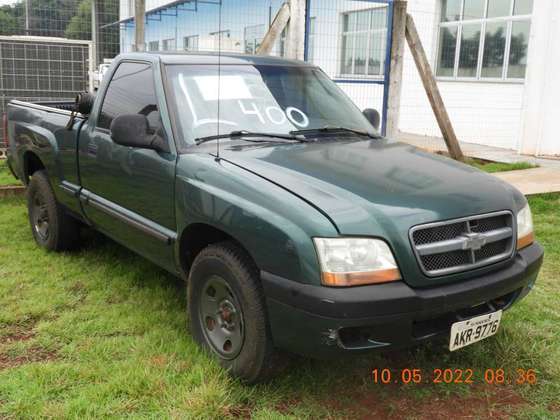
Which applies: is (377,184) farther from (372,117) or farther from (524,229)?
(372,117)

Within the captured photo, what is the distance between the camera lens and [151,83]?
3963mm

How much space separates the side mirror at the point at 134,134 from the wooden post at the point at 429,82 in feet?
19.8

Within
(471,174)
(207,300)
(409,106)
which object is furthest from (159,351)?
(409,106)

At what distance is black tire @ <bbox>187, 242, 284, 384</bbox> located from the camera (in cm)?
291

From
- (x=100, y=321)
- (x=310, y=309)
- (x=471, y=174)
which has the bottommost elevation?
(x=100, y=321)

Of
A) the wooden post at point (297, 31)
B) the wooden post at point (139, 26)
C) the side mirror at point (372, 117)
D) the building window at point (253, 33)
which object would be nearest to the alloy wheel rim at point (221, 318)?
the side mirror at point (372, 117)

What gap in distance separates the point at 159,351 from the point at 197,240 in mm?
680

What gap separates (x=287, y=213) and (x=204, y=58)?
1.82 metres

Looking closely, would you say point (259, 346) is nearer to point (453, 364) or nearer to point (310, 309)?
point (310, 309)

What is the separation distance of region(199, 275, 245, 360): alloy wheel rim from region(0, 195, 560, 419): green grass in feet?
0.41

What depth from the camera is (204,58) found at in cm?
414

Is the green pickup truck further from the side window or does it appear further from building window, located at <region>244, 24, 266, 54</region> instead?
building window, located at <region>244, 24, 266, 54</region>

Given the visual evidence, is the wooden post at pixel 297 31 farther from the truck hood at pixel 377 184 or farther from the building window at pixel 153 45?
the building window at pixel 153 45
